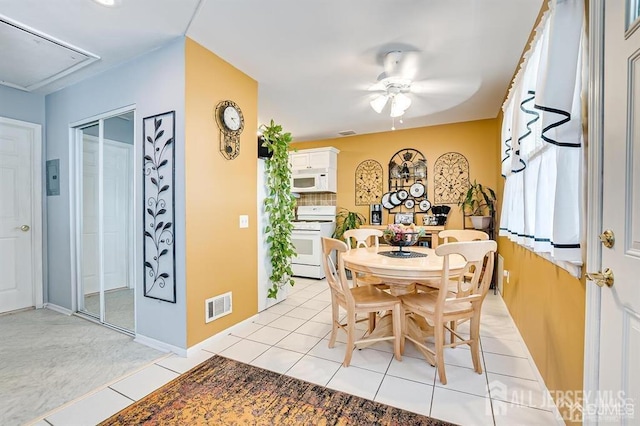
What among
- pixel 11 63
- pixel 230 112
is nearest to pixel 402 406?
pixel 230 112

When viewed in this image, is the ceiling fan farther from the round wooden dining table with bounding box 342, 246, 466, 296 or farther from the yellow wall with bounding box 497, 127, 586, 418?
the yellow wall with bounding box 497, 127, 586, 418

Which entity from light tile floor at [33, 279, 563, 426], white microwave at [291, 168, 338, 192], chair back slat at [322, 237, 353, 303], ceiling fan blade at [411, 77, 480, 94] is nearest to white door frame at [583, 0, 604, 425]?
light tile floor at [33, 279, 563, 426]

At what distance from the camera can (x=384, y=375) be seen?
198 centimetres

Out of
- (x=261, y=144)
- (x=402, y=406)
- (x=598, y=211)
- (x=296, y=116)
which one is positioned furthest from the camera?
(x=296, y=116)

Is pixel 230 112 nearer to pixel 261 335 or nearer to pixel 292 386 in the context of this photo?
pixel 261 335

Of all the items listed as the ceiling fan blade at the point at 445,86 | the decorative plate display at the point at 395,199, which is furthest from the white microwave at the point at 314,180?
the ceiling fan blade at the point at 445,86

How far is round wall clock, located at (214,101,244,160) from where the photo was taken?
258 centimetres

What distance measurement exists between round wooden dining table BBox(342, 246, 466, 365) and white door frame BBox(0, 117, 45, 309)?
3660mm

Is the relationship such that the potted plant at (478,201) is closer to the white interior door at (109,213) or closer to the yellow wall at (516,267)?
the yellow wall at (516,267)

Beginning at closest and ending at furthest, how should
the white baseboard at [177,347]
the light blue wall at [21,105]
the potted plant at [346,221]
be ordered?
the white baseboard at [177,347], the light blue wall at [21,105], the potted plant at [346,221]

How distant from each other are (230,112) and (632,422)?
3.00 meters

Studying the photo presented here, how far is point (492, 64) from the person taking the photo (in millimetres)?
2635

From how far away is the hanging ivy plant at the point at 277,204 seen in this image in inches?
130

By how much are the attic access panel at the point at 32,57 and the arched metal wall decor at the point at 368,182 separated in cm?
384
